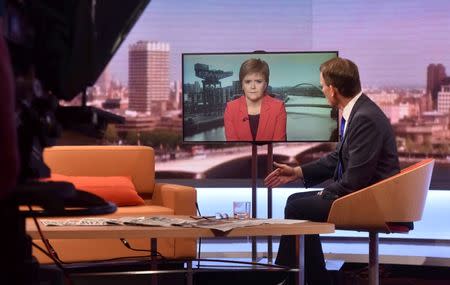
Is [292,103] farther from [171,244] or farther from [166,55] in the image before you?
[166,55]

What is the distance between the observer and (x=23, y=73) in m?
1.84

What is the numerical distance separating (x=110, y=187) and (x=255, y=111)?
3.51 ft

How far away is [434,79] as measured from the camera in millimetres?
7371

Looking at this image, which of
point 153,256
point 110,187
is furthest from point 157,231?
point 110,187

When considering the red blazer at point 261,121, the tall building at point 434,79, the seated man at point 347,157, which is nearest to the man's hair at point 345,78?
the seated man at point 347,157

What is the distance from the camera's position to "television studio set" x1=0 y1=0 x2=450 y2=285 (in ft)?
6.17

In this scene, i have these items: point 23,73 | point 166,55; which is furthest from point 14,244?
point 166,55

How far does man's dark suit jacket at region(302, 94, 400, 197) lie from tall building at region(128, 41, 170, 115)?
11.8ft

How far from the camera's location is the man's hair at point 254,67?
5148 millimetres

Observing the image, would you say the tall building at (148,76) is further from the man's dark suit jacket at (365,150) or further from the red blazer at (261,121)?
the man's dark suit jacket at (365,150)

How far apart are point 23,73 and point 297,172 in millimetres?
3043

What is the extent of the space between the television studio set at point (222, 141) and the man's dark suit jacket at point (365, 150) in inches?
0.4

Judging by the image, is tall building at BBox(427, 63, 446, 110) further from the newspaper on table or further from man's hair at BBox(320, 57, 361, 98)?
the newspaper on table

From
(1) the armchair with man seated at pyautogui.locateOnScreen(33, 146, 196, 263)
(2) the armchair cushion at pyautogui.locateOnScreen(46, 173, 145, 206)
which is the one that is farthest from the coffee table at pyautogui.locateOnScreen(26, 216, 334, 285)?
(2) the armchair cushion at pyautogui.locateOnScreen(46, 173, 145, 206)
